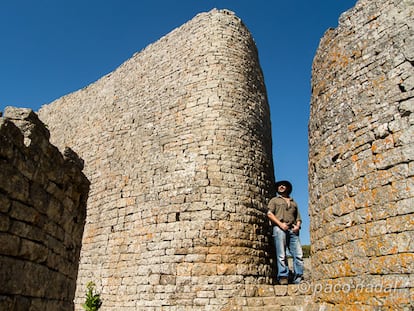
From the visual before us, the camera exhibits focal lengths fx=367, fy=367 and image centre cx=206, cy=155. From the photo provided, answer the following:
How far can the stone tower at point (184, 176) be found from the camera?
7.41 metres

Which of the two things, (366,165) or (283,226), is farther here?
(283,226)

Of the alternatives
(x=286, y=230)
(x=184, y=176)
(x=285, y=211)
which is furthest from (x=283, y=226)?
(x=184, y=176)

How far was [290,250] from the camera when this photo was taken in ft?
22.1

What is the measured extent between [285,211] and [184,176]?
2.46 meters

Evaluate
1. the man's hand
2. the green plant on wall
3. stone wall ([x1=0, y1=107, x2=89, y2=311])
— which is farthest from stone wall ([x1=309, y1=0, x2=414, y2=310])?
the green plant on wall

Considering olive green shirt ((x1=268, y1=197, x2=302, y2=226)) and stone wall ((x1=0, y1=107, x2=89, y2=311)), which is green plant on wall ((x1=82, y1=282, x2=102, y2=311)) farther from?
stone wall ((x1=0, y1=107, x2=89, y2=311))

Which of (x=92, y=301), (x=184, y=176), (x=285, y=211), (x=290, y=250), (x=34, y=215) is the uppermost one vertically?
(x=184, y=176)

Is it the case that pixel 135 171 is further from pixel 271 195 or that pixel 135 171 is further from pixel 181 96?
pixel 271 195

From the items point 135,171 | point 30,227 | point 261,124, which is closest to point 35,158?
point 30,227

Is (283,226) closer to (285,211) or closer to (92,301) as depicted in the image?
(285,211)

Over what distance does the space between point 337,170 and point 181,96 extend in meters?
5.95

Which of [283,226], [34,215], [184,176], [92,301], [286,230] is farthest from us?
[92,301]

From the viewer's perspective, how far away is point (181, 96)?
31.2ft

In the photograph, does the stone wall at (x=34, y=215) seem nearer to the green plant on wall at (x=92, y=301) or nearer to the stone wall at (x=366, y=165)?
the stone wall at (x=366, y=165)
